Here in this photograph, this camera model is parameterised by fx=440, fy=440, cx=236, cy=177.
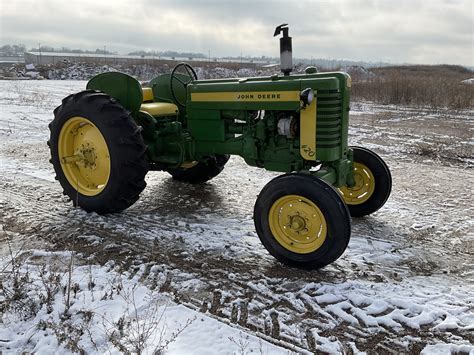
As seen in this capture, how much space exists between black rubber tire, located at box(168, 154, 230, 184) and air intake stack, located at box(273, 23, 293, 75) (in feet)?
6.69

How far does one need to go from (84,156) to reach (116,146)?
719mm

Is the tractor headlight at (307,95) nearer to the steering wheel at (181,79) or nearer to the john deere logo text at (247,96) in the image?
the john deere logo text at (247,96)

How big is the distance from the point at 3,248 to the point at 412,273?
3887 mm

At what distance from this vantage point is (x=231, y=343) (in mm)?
2893

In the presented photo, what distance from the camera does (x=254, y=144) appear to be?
15.6 ft

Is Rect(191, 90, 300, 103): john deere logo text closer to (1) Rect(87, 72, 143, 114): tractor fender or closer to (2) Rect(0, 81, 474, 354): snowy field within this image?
(1) Rect(87, 72, 143, 114): tractor fender

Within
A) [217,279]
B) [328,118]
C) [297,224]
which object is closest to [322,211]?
[297,224]

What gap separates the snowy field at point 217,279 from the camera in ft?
9.72

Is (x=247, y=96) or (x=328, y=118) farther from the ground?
(x=247, y=96)

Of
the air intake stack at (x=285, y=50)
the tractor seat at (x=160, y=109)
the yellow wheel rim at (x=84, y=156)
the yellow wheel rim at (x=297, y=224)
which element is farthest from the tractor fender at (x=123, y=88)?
the yellow wheel rim at (x=297, y=224)

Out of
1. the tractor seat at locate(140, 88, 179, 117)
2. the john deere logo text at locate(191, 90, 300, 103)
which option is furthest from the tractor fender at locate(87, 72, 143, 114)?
the john deere logo text at locate(191, 90, 300, 103)

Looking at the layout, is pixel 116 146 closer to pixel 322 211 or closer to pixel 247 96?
pixel 247 96

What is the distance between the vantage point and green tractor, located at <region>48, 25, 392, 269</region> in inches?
153

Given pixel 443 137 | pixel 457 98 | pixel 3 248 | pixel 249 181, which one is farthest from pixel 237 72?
pixel 3 248
